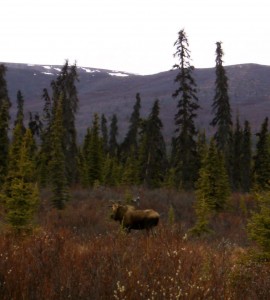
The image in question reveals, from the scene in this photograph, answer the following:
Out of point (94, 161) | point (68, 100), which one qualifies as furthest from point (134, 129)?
point (68, 100)

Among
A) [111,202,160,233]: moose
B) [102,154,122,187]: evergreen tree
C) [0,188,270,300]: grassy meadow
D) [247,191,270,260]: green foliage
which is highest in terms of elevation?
[0,188,270,300]: grassy meadow

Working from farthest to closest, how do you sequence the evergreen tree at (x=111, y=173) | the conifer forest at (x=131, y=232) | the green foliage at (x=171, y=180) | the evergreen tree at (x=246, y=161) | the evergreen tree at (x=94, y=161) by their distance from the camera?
the evergreen tree at (x=111, y=173)
the evergreen tree at (x=246, y=161)
the green foliage at (x=171, y=180)
the evergreen tree at (x=94, y=161)
the conifer forest at (x=131, y=232)

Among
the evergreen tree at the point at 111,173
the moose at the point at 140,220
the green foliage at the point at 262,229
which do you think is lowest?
the evergreen tree at the point at 111,173

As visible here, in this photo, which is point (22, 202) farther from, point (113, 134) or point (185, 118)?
point (113, 134)

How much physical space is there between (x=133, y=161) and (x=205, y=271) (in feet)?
157

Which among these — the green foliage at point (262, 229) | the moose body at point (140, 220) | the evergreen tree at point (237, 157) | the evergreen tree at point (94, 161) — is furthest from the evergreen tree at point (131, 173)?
the green foliage at point (262, 229)

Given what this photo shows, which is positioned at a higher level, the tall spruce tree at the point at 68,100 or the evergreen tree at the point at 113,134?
the tall spruce tree at the point at 68,100

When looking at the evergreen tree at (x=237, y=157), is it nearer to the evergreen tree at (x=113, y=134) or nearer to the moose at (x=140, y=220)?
the evergreen tree at (x=113, y=134)

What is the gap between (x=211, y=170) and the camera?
30766 mm

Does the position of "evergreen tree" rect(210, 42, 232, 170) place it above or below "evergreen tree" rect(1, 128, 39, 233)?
above

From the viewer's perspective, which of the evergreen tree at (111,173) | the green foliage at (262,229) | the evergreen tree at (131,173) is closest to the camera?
the green foliage at (262,229)

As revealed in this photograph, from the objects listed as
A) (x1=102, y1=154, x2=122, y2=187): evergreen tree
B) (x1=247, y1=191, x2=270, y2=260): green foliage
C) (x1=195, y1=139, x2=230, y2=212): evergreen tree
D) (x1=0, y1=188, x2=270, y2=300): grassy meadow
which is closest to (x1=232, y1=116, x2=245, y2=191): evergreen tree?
(x1=102, y1=154, x2=122, y2=187): evergreen tree

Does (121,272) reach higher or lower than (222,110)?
lower

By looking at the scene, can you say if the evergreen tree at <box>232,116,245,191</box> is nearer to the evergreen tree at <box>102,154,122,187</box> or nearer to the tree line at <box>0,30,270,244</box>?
the tree line at <box>0,30,270,244</box>
